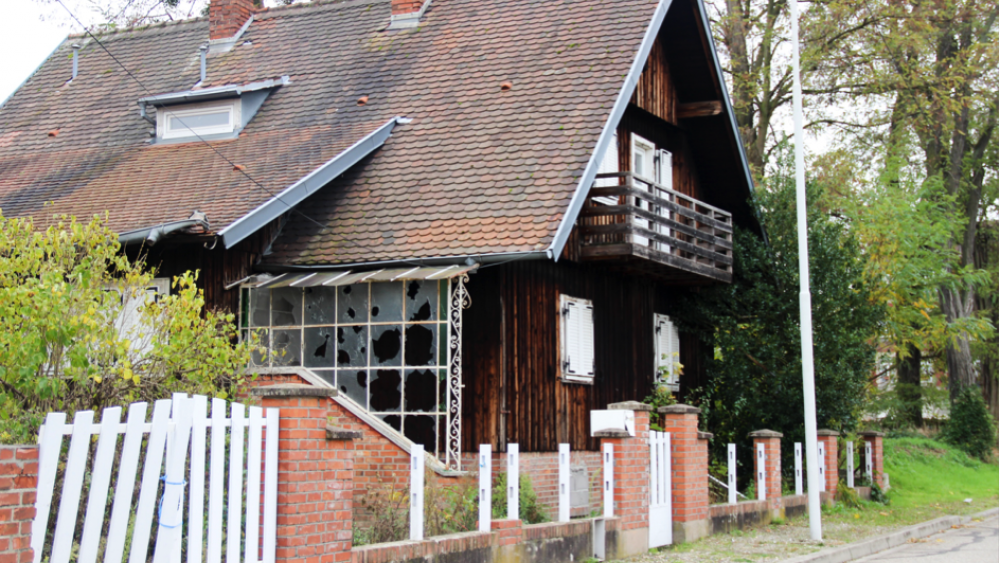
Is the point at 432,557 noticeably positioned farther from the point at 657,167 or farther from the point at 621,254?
the point at 657,167

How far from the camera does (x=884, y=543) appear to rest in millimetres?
14539

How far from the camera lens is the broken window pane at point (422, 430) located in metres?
13.5

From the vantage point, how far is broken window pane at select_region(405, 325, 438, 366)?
13.6m

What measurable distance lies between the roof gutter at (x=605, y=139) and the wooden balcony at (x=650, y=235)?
443mm

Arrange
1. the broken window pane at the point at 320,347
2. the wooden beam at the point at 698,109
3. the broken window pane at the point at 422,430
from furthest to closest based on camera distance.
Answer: the wooden beam at the point at 698,109, the broken window pane at the point at 320,347, the broken window pane at the point at 422,430

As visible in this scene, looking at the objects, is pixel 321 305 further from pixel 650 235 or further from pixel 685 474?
pixel 685 474

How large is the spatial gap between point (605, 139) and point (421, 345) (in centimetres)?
383

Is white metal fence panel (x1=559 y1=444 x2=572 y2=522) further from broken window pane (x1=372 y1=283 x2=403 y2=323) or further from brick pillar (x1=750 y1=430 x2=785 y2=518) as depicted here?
brick pillar (x1=750 y1=430 x2=785 y2=518)

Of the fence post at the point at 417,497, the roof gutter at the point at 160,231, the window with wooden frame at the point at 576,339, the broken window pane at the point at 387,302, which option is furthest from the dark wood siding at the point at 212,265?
the fence post at the point at 417,497

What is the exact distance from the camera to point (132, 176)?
51.5 feet

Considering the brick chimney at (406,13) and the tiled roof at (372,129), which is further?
the brick chimney at (406,13)

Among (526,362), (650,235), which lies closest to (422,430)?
(526,362)

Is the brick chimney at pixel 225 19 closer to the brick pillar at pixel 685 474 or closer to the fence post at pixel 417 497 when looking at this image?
the brick pillar at pixel 685 474

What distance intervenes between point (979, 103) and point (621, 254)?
74.4 ft
